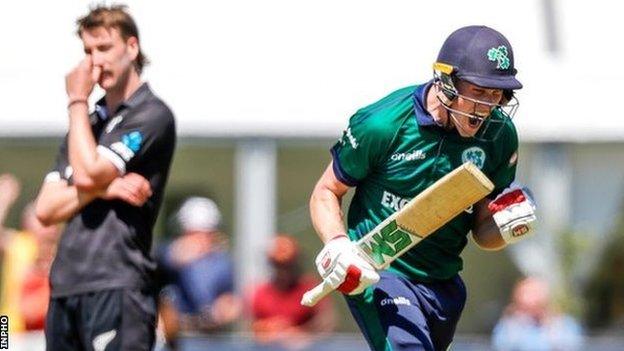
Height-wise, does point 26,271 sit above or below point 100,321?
below

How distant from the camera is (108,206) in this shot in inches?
252

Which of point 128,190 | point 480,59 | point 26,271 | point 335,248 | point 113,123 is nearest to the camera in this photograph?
point 480,59

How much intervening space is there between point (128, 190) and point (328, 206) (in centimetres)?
82

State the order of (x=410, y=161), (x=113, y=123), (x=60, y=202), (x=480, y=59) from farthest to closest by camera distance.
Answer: (x=113, y=123) → (x=60, y=202) → (x=410, y=161) → (x=480, y=59)

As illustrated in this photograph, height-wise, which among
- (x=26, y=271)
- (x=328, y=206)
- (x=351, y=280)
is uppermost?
(x=328, y=206)

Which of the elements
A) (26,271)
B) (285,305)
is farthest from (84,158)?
(285,305)

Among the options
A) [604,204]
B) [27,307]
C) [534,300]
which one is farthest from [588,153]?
[27,307]

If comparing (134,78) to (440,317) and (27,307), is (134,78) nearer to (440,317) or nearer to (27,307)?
(440,317)

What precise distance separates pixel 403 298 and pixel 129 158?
1.24 metres

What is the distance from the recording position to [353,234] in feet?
20.7

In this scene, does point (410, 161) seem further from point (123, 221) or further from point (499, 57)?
point (123, 221)

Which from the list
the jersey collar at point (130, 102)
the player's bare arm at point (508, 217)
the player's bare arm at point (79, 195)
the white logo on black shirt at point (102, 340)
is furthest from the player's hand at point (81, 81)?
the player's bare arm at point (508, 217)

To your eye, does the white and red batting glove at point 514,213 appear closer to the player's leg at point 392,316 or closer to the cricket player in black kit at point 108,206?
the player's leg at point 392,316

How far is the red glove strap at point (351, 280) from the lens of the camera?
5848 mm
